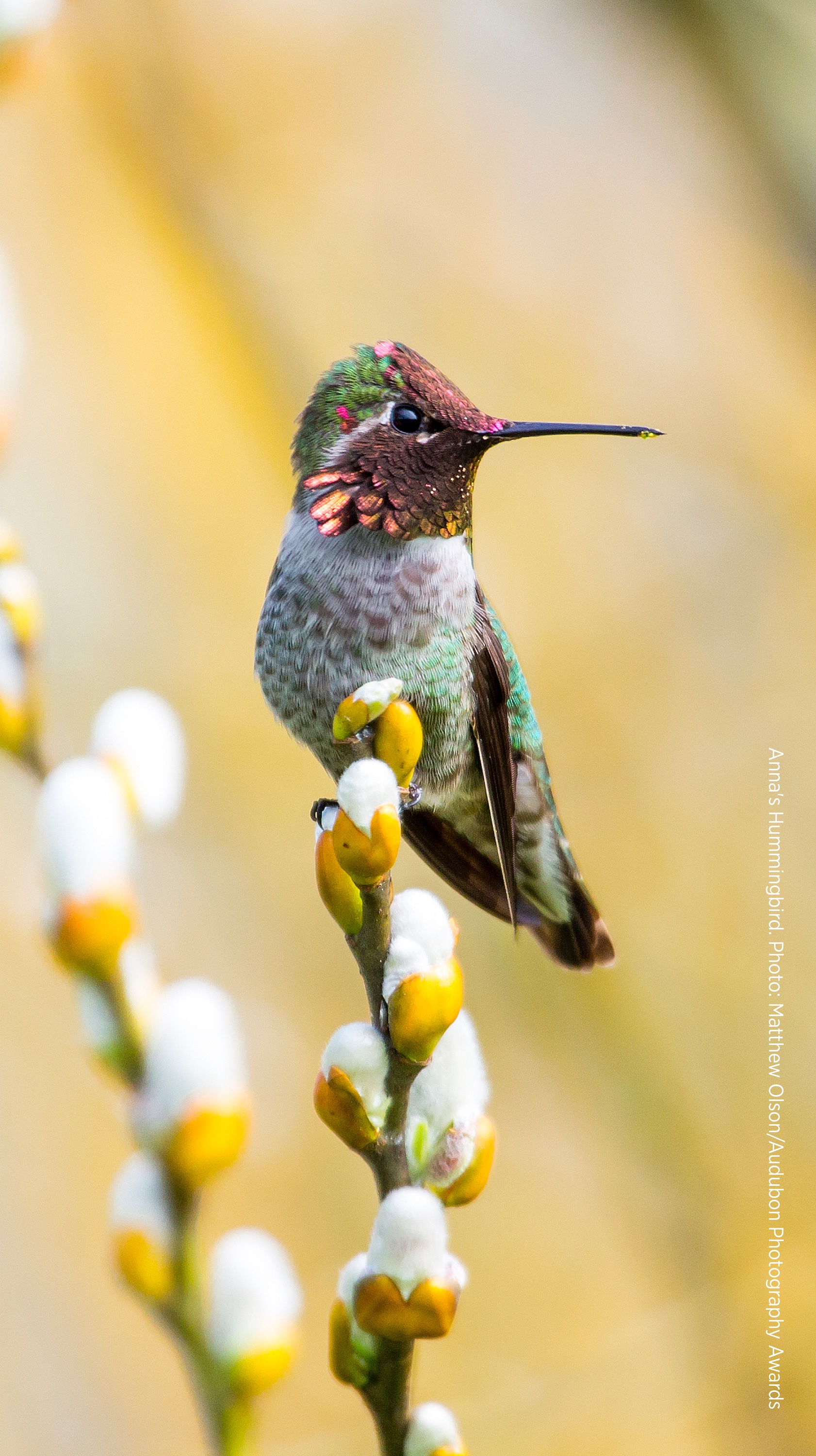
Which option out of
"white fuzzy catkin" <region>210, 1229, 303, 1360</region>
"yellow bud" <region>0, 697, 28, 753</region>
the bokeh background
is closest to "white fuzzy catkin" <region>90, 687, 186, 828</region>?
"yellow bud" <region>0, 697, 28, 753</region>

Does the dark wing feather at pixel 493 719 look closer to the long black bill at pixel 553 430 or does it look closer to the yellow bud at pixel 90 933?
the long black bill at pixel 553 430

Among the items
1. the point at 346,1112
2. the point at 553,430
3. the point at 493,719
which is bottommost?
the point at 493,719

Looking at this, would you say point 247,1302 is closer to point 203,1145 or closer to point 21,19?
point 203,1145

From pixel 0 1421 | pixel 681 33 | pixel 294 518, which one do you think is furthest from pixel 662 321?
pixel 0 1421

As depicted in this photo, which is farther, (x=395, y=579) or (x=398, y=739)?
(x=395, y=579)

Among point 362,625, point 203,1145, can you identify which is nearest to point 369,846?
point 203,1145
